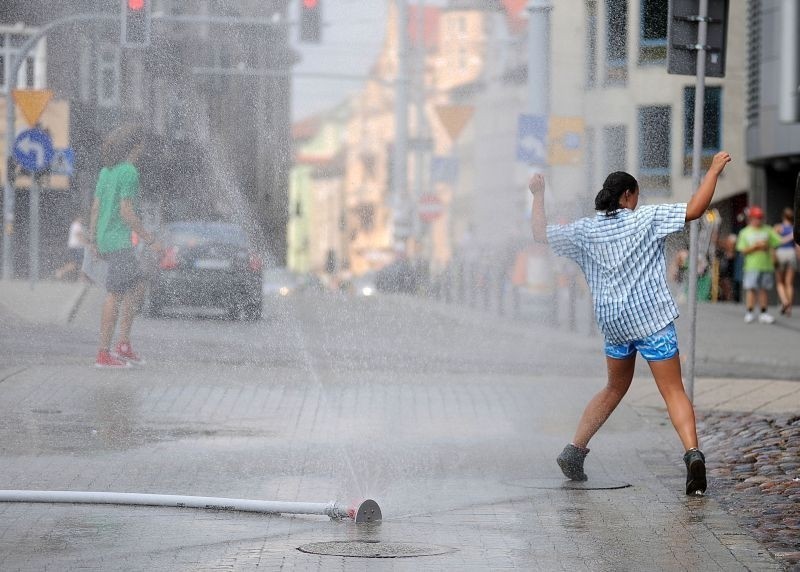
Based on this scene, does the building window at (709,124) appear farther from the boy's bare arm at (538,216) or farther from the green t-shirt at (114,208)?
the boy's bare arm at (538,216)

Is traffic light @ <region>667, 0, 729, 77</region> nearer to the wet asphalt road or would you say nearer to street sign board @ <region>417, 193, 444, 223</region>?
the wet asphalt road

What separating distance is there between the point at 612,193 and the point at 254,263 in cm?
1232

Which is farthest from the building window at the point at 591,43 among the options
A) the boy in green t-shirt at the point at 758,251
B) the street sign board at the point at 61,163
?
the street sign board at the point at 61,163

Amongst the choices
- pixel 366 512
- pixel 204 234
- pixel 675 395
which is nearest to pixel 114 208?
pixel 675 395

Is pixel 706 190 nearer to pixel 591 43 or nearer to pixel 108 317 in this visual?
pixel 108 317

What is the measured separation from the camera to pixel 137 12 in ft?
65.4

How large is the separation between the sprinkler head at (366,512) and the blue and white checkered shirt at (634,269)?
184cm

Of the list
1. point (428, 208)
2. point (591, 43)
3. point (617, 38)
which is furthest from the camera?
point (428, 208)

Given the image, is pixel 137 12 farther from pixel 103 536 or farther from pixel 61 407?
pixel 103 536

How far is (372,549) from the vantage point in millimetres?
6500

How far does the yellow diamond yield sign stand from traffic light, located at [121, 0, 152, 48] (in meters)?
A: 6.12

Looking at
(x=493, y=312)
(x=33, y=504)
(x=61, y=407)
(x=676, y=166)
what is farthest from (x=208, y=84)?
(x=676, y=166)

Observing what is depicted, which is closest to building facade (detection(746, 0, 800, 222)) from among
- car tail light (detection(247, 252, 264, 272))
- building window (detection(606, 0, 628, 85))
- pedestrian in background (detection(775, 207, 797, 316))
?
pedestrian in background (detection(775, 207, 797, 316))

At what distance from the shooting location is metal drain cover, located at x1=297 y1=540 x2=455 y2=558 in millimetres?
6379
